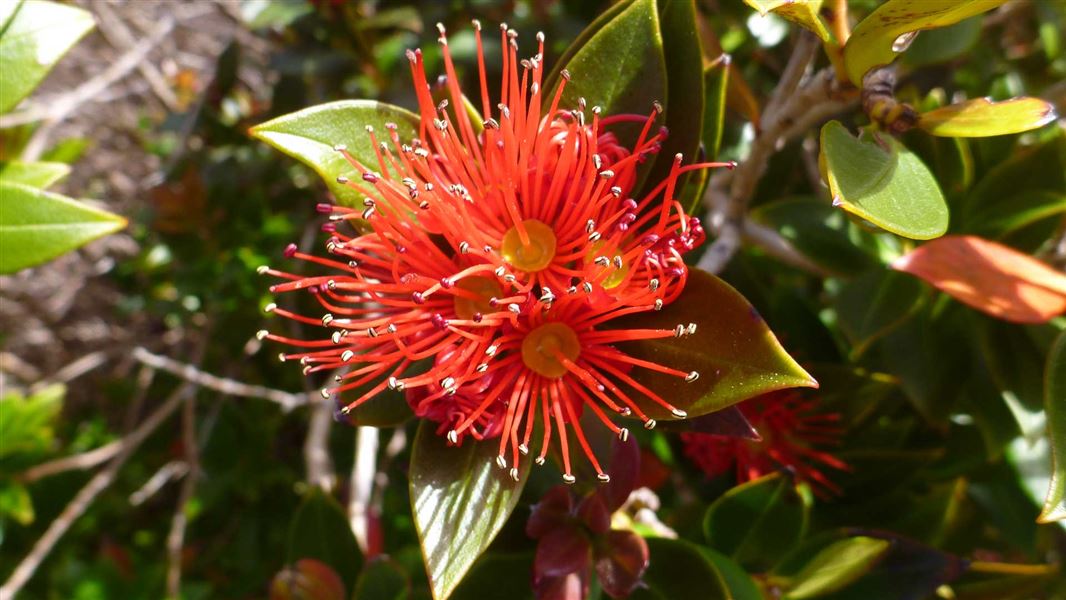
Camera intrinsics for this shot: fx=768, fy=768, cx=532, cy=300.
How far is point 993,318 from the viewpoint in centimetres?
114

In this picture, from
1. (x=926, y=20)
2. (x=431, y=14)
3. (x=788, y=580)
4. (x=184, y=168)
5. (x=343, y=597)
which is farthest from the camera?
(x=184, y=168)

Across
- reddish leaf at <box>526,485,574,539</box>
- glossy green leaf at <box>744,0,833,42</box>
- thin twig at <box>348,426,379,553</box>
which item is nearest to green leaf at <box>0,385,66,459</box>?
thin twig at <box>348,426,379,553</box>

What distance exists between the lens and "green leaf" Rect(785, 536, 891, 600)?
3.14 ft

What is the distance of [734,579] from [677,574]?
75 millimetres

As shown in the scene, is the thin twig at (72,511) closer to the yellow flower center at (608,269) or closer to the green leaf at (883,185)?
the yellow flower center at (608,269)

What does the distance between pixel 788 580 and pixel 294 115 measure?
0.87 m

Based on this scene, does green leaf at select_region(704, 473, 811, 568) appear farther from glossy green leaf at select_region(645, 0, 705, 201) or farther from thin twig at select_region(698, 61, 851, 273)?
glossy green leaf at select_region(645, 0, 705, 201)

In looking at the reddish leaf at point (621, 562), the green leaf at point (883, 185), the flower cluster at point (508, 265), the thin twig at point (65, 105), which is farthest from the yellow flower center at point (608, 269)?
the thin twig at point (65, 105)

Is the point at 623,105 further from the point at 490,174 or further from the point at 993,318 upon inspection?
the point at 993,318

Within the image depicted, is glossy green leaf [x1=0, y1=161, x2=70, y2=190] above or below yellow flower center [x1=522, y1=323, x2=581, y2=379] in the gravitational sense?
above

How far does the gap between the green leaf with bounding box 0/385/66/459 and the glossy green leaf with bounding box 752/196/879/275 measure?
165 centimetres

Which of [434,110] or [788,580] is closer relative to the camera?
[434,110]

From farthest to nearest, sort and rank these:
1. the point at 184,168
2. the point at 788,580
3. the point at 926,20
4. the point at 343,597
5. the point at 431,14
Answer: the point at 184,168 < the point at 431,14 < the point at 343,597 < the point at 788,580 < the point at 926,20

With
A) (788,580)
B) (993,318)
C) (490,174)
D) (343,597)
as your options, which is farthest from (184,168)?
(993,318)
